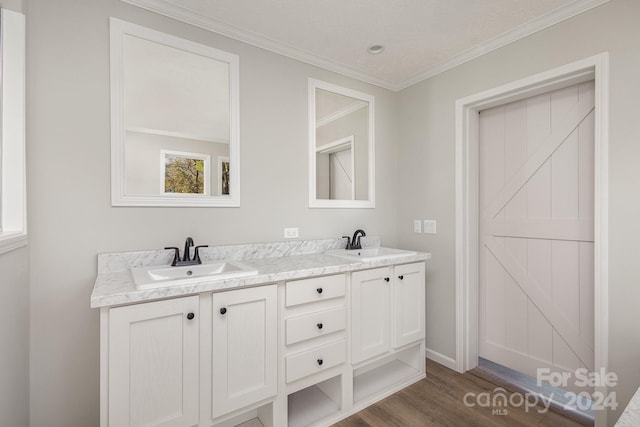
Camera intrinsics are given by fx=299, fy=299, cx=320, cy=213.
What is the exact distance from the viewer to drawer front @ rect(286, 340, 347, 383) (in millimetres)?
1692

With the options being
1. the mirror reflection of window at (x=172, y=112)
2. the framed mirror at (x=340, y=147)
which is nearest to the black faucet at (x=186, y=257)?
the mirror reflection of window at (x=172, y=112)

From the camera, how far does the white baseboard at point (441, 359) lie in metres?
2.49

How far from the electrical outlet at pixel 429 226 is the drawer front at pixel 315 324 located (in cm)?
122

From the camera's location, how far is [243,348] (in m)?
1.54

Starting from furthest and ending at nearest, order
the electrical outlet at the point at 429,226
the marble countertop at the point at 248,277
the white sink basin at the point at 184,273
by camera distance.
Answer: the electrical outlet at the point at 429,226
the white sink basin at the point at 184,273
the marble countertop at the point at 248,277

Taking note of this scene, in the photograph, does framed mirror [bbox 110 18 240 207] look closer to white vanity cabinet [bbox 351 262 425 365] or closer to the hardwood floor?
white vanity cabinet [bbox 351 262 425 365]

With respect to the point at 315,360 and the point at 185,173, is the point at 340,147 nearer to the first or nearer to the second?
the point at 185,173

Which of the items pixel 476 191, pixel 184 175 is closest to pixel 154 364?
pixel 184 175

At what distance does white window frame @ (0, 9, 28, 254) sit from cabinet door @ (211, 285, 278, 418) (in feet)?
3.19

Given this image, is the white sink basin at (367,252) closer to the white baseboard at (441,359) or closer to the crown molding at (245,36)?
the white baseboard at (441,359)

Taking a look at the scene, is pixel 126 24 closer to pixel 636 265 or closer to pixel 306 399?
pixel 306 399

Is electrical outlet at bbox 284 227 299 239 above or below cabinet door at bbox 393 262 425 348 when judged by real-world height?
above

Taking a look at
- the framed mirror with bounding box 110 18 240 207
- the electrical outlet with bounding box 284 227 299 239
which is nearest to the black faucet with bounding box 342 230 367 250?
the electrical outlet with bounding box 284 227 299 239

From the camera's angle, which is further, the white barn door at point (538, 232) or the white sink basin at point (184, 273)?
the white barn door at point (538, 232)
